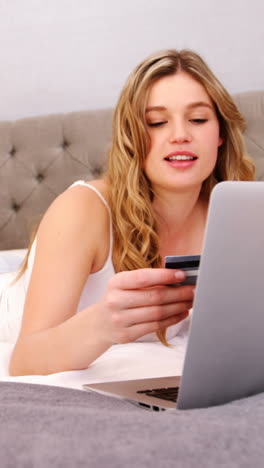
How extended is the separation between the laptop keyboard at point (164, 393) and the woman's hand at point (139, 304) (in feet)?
0.32

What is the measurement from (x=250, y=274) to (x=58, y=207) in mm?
818

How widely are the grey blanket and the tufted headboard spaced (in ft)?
6.19

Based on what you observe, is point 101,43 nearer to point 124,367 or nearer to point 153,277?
point 124,367

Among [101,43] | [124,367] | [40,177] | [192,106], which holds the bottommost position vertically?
[124,367]

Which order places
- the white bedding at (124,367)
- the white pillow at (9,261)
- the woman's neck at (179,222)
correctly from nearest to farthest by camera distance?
the white bedding at (124,367) < the woman's neck at (179,222) < the white pillow at (9,261)

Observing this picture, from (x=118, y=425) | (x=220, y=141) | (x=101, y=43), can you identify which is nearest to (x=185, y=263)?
(x=118, y=425)

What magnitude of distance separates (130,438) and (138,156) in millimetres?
1059

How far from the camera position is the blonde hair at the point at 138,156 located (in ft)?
4.65

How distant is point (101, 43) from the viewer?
2.50 metres

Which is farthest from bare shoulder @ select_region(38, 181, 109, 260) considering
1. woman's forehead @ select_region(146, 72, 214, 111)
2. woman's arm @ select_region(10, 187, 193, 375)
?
woman's forehead @ select_region(146, 72, 214, 111)

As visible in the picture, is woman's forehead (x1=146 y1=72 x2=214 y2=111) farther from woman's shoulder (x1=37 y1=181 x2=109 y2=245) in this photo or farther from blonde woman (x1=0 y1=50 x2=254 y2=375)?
woman's shoulder (x1=37 y1=181 x2=109 y2=245)

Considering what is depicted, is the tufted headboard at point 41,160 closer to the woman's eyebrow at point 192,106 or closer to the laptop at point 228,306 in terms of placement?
the woman's eyebrow at point 192,106

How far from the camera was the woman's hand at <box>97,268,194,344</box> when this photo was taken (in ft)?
2.60

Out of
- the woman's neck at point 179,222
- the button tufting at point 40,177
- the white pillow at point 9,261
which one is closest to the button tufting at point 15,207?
the button tufting at point 40,177
